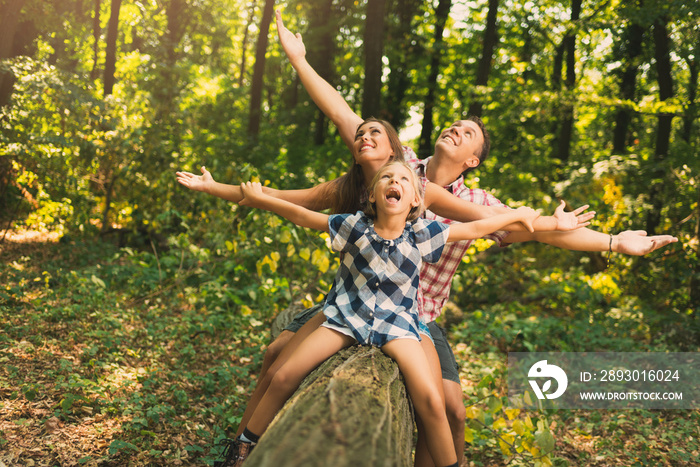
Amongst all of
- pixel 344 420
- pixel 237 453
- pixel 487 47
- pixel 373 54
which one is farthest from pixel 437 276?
pixel 487 47

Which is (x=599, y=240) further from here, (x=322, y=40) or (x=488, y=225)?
(x=322, y=40)

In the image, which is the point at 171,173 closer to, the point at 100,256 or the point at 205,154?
the point at 100,256

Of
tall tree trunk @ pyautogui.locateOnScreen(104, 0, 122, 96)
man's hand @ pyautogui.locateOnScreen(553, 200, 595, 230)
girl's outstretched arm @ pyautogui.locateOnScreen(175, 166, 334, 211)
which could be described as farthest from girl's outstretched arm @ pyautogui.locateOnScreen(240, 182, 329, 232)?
tall tree trunk @ pyautogui.locateOnScreen(104, 0, 122, 96)

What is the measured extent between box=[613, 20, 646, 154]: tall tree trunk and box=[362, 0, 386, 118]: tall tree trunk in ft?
17.7

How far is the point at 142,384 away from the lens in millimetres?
3896

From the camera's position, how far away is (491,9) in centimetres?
1078

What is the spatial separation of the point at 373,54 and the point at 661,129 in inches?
200

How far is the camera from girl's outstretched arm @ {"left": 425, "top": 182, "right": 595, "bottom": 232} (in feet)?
9.41

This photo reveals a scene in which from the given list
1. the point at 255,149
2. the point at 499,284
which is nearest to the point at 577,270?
the point at 499,284

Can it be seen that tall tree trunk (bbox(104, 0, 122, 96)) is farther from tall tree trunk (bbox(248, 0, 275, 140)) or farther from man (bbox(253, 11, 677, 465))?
man (bbox(253, 11, 677, 465))

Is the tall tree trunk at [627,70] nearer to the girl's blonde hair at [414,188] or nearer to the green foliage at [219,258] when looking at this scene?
the green foliage at [219,258]

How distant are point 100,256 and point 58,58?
21.0 ft

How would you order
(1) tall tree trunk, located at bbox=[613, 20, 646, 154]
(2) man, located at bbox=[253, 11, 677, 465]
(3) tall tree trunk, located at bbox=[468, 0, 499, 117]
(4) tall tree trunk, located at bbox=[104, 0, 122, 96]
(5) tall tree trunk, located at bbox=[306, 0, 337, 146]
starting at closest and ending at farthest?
(2) man, located at bbox=[253, 11, 677, 465]
(4) tall tree trunk, located at bbox=[104, 0, 122, 96]
(3) tall tree trunk, located at bbox=[468, 0, 499, 117]
(1) tall tree trunk, located at bbox=[613, 20, 646, 154]
(5) tall tree trunk, located at bbox=[306, 0, 337, 146]

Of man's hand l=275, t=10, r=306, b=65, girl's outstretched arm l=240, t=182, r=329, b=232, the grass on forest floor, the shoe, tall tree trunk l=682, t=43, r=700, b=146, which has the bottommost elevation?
the grass on forest floor
